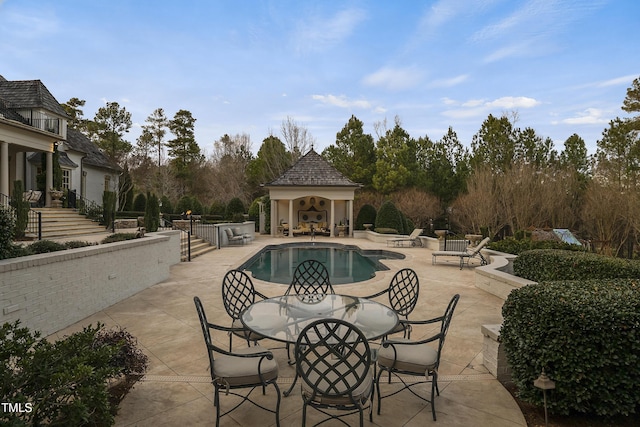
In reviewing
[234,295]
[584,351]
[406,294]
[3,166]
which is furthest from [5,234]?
[3,166]

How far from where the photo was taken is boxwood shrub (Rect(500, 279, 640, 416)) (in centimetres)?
281

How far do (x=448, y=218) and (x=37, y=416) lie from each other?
27794 mm

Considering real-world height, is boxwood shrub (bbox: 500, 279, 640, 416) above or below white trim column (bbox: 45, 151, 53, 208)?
below

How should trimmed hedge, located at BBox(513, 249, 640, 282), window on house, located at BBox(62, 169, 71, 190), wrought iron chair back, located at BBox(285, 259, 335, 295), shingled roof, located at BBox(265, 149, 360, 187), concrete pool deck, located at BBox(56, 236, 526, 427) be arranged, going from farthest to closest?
shingled roof, located at BBox(265, 149, 360, 187) → window on house, located at BBox(62, 169, 71, 190) → wrought iron chair back, located at BBox(285, 259, 335, 295) → trimmed hedge, located at BBox(513, 249, 640, 282) → concrete pool deck, located at BBox(56, 236, 526, 427)

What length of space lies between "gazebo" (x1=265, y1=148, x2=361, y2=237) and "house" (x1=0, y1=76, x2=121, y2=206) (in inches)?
438

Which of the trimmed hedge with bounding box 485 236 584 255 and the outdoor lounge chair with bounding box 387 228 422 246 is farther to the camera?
the outdoor lounge chair with bounding box 387 228 422 246

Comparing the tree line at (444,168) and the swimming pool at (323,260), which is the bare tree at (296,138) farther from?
the swimming pool at (323,260)

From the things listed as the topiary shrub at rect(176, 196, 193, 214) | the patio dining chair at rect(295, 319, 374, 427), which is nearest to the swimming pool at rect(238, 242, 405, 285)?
the patio dining chair at rect(295, 319, 374, 427)

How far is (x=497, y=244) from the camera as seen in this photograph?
12.1m

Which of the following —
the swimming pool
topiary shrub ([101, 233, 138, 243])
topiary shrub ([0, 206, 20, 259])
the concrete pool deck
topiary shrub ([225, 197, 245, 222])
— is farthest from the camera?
topiary shrub ([225, 197, 245, 222])

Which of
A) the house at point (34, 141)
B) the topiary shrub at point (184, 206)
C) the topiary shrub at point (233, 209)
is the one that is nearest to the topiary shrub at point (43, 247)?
the house at point (34, 141)

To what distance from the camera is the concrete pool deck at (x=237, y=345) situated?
3119mm

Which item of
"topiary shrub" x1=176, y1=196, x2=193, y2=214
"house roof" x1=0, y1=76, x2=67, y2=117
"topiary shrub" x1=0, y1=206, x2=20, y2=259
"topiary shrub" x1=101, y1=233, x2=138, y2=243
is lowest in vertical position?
"topiary shrub" x1=101, y1=233, x2=138, y2=243

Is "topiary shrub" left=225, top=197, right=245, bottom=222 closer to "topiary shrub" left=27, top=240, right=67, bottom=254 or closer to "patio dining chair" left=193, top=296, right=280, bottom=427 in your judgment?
"topiary shrub" left=27, top=240, right=67, bottom=254
